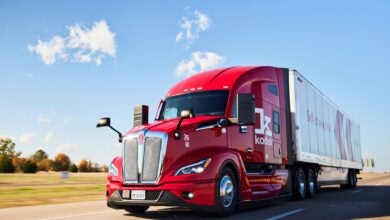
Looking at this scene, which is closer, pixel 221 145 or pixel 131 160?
pixel 131 160

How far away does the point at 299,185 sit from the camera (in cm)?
1346

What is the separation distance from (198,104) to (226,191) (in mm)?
2162

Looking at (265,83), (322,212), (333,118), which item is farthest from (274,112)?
(333,118)

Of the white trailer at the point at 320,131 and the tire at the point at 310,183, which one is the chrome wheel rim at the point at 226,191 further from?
the tire at the point at 310,183

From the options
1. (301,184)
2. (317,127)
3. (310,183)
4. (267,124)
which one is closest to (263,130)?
(267,124)

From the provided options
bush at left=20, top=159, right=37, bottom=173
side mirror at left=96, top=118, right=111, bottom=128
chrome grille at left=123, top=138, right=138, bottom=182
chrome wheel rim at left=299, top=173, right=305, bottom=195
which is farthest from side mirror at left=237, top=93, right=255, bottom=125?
bush at left=20, top=159, right=37, bottom=173

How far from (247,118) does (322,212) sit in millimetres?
2937

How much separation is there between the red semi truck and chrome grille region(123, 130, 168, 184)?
0.02m

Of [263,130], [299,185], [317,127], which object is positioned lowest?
[299,185]

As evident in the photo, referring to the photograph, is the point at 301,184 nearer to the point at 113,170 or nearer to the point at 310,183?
the point at 310,183

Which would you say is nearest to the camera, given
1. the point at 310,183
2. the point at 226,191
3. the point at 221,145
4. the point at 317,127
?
the point at 226,191

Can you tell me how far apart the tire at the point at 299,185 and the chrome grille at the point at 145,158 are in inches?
271

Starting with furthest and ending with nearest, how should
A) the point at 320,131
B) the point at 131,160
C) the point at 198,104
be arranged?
the point at 320,131 → the point at 198,104 → the point at 131,160

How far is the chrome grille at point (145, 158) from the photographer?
25.4 feet
